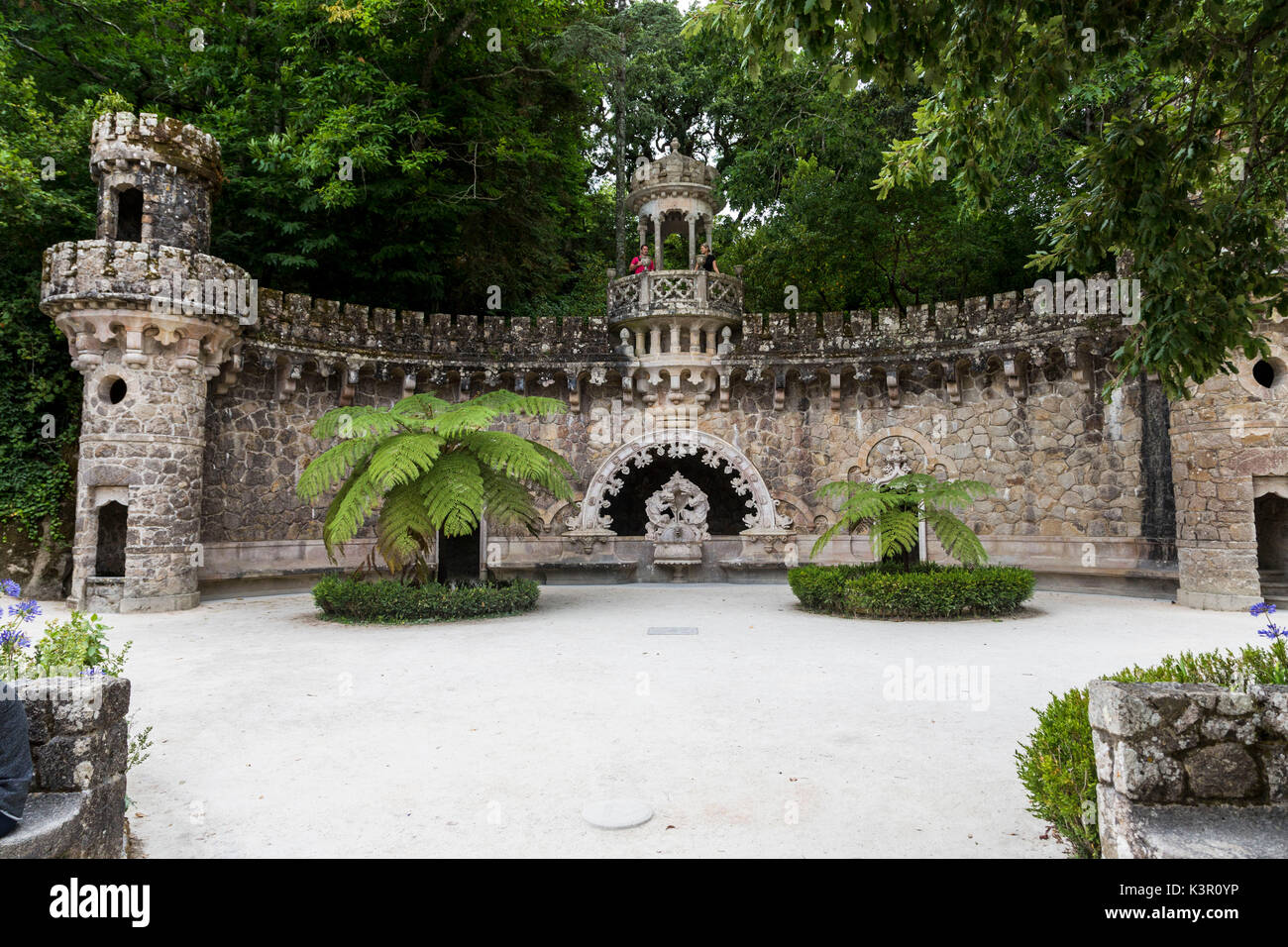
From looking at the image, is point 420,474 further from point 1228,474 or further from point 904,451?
point 1228,474

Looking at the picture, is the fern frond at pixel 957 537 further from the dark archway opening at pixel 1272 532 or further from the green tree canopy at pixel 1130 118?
the green tree canopy at pixel 1130 118

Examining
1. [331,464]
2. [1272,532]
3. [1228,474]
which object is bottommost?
[1272,532]

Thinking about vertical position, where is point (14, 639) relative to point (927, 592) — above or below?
above

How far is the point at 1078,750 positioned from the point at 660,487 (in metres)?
15.1

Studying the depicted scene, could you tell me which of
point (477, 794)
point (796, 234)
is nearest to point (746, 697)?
point (477, 794)

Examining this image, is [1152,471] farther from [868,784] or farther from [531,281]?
[531,281]

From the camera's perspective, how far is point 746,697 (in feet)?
19.7

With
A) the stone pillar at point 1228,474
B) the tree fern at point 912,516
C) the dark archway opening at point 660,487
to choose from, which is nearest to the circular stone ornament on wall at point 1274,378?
the stone pillar at point 1228,474

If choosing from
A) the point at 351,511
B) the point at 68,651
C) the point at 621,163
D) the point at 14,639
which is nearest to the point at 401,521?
the point at 351,511

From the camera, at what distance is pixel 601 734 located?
502cm

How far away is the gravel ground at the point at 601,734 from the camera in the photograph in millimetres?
3471

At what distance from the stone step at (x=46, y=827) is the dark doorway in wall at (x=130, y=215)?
41.7 feet

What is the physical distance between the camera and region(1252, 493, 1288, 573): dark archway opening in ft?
40.4

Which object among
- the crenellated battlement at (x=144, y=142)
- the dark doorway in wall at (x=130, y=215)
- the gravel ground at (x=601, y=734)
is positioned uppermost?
the crenellated battlement at (x=144, y=142)
